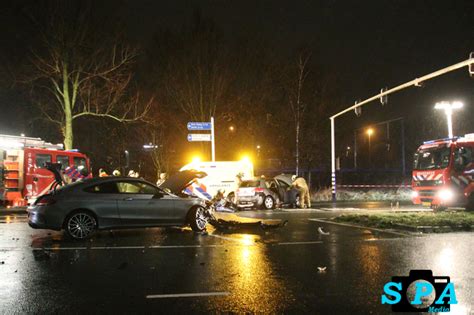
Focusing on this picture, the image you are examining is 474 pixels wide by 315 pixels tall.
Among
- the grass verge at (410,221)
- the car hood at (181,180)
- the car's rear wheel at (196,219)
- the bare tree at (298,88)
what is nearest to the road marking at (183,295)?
the car's rear wheel at (196,219)

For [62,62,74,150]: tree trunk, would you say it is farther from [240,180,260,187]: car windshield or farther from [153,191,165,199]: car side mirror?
[153,191,165,199]: car side mirror

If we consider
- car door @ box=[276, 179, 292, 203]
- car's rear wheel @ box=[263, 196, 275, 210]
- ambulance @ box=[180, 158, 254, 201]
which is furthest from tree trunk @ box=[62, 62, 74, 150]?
car door @ box=[276, 179, 292, 203]

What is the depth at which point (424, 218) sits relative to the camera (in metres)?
15.3

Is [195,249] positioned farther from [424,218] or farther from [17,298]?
[424,218]

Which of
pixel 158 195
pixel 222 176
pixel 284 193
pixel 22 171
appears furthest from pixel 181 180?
pixel 284 193

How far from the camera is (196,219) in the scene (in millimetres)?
13320

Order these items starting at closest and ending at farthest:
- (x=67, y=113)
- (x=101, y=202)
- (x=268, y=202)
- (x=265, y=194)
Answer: (x=101, y=202), (x=265, y=194), (x=268, y=202), (x=67, y=113)

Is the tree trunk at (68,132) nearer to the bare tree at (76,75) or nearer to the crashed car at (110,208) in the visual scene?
the bare tree at (76,75)

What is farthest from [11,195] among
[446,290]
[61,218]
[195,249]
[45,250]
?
[446,290]

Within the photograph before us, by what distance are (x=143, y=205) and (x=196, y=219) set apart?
1.53m

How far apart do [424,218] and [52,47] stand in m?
22.2

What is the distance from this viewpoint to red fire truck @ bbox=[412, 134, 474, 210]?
65.6ft

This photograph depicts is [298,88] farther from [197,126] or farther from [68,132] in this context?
[68,132]

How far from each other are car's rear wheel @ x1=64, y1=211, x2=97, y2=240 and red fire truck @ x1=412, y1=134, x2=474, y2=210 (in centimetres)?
1451
